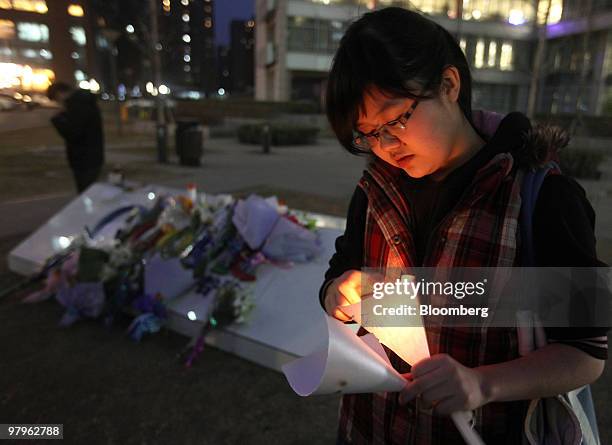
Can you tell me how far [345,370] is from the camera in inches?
35.8

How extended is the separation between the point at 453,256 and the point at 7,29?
1056 cm

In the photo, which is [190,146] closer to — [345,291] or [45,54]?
Result: [45,54]

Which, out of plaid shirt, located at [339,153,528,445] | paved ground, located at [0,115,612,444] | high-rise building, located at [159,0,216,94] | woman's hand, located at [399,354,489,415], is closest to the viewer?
woman's hand, located at [399,354,489,415]

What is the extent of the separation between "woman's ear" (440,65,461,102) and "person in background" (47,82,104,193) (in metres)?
6.53

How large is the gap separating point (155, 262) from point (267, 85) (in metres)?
44.2

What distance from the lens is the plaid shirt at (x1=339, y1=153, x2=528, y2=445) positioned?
38.7 inches

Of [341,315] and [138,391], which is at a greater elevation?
[341,315]

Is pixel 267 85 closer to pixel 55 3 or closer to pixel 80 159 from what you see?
pixel 55 3

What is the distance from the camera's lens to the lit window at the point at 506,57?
38.7m

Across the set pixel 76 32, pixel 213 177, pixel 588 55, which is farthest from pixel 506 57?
pixel 213 177

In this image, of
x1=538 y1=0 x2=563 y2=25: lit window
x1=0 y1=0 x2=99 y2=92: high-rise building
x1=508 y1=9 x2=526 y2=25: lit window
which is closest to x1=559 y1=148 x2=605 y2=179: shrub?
x1=538 y1=0 x2=563 y2=25: lit window

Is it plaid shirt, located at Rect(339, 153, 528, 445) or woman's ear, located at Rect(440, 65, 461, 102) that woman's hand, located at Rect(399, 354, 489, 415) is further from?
woman's ear, located at Rect(440, 65, 461, 102)

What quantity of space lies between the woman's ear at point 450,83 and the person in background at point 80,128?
257 inches

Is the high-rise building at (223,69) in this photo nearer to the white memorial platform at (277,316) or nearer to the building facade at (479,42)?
the building facade at (479,42)
